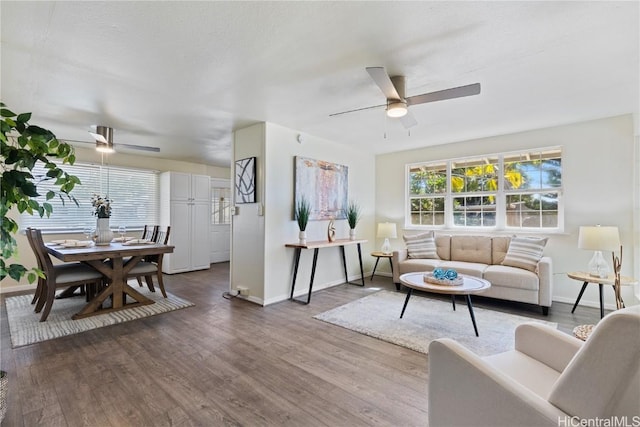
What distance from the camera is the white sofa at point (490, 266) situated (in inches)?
141

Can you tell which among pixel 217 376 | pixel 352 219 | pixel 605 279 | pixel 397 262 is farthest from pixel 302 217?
pixel 605 279

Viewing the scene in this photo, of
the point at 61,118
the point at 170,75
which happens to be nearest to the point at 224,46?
the point at 170,75

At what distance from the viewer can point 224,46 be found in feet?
7.18

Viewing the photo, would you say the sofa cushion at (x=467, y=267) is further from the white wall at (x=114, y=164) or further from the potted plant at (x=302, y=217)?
the white wall at (x=114, y=164)

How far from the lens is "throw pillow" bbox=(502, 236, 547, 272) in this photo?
12.6 ft

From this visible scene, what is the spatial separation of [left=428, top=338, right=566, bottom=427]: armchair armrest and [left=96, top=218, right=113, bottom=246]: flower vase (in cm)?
438

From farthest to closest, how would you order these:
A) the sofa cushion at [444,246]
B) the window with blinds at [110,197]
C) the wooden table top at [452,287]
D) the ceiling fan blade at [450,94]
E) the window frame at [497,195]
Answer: the window with blinds at [110,197] < the sofa cushion at [444,246] < the window frame at [497,195] < the wooden table top at [452,287] < the ceiling fan blade at [450,94]

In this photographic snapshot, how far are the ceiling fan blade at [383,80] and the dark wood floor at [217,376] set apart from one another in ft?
7.17

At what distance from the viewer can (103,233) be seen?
4.07m

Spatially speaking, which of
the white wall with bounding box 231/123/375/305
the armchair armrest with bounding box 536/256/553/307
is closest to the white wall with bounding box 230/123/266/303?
the white wall with bounding box 231/123/375/305

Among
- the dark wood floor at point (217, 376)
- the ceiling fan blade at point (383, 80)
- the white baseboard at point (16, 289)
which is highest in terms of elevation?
the ceiling fan blade at point (383, 80)

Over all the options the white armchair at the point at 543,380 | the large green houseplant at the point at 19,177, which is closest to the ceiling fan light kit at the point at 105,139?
the large green houseplant at the point at 19,177

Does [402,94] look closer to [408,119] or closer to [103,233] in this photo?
[408,119]

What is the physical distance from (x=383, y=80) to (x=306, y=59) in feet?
2.08
